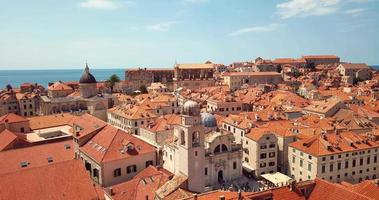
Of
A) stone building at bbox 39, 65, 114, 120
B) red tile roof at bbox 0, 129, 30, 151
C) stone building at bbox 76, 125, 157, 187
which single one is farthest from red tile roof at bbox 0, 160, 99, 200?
stone building at bbox 39, 65, 114, 120

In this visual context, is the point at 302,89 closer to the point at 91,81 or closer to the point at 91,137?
the point at 91,81

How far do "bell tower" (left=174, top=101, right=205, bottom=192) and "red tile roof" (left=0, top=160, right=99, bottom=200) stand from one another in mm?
11957

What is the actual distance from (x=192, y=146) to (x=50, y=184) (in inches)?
595

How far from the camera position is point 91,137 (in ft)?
130

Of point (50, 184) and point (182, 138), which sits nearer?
point (50, 184)

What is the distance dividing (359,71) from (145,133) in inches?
4664

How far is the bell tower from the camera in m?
34.9

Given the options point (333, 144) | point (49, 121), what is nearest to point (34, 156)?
point (49, 121)

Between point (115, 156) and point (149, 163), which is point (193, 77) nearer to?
point (149, 163)

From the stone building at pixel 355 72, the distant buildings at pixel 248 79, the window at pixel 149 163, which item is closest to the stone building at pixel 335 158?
the window at pixel 149 163

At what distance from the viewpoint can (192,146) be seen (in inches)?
1395

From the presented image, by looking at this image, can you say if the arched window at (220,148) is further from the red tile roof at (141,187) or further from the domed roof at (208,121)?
the red tile roof at (141,187)

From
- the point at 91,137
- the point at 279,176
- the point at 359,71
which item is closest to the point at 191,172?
the point at 91,137

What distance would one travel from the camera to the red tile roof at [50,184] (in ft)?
78.2
